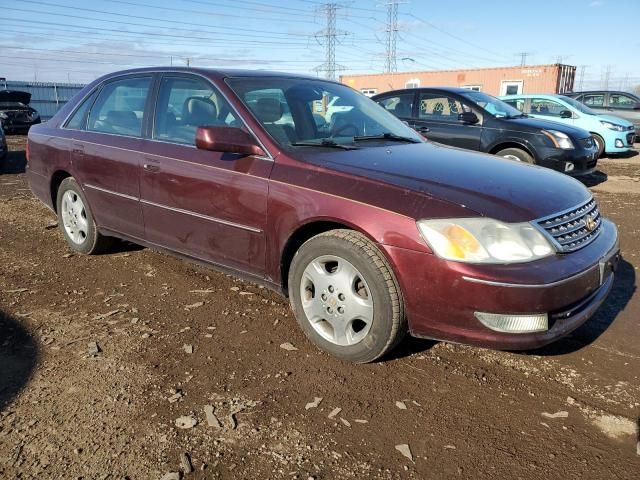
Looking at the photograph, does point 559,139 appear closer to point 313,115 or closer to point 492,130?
point 492,130

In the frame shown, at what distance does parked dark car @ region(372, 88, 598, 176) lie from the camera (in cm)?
799

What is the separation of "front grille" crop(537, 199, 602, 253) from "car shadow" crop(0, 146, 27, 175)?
9.24 meters

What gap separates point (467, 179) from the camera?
296 centimetres

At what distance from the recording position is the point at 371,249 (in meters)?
2.75

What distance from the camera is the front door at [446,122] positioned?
330 inches

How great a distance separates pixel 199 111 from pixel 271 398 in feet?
Result: 6.78

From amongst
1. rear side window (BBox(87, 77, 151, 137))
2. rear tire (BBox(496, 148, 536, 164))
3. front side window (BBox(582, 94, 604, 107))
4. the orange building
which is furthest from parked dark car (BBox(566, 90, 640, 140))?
rear side window (BBox(87, 77, 151, 137))

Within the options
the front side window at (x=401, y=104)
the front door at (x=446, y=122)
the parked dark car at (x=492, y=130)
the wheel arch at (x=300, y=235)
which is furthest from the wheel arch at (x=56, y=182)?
the front side window at (x=401, y=104)

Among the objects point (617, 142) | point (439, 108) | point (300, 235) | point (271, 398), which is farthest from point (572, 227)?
point (617, 142)

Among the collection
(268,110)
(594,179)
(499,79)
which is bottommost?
(594,179)

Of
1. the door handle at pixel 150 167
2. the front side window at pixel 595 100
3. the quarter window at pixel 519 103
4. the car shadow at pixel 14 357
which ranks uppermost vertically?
the front side window at pixel 595 100

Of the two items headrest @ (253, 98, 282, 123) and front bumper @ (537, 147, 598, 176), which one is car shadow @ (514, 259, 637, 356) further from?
front bumper @ (537, 147, 598, 176)

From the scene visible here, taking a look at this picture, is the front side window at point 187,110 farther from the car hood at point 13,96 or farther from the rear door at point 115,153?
the car hood at point 13,96

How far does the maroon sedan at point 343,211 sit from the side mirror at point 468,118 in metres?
4.31
